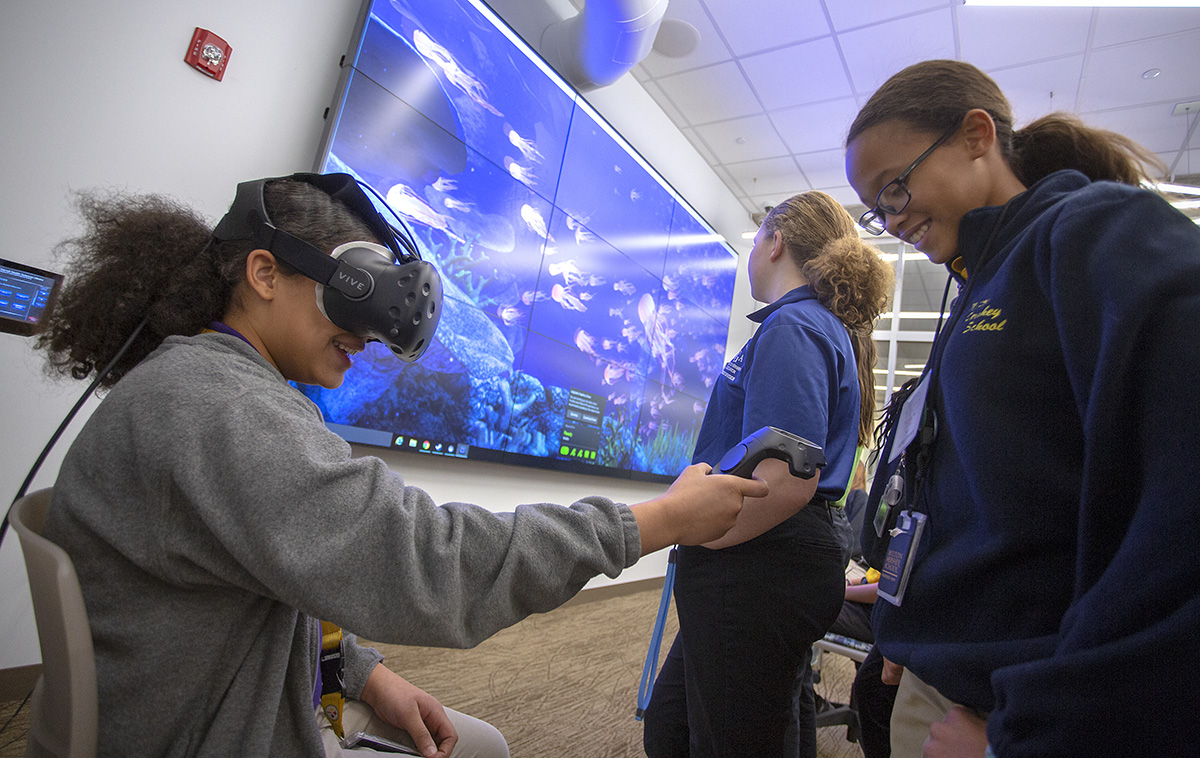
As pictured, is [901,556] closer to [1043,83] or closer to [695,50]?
[695,50]

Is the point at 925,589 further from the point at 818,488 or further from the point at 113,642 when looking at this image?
the point at 113,642

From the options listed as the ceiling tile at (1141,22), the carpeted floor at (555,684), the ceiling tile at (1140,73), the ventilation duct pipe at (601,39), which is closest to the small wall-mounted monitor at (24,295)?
the carpeted floor at (555,684)

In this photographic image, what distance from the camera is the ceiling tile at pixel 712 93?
13.7 ft

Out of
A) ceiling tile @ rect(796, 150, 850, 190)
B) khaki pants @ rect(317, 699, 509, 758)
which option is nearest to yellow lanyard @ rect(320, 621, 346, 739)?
khaki pants @ rect(317, 699, 509, 758)

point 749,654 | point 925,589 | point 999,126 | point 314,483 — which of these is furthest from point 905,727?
point 999,126

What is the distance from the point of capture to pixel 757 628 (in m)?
1.01

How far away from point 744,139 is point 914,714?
197 inches

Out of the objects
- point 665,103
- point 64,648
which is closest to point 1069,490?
point 64,648

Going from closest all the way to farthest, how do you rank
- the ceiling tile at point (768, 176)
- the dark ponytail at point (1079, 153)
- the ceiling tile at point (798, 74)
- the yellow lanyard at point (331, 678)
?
the dark ponytail at point (1079, 153) → the yellow lanyard at point (331, 678) → the ceiling tile at point (798, 74) → the ceiling tile at point (768, 176)

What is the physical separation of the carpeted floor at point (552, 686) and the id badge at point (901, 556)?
1.56m

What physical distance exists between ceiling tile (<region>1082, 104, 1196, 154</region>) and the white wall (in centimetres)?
507

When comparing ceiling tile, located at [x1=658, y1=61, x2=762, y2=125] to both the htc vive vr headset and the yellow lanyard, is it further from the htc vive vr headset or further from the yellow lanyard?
the yellow lanyard

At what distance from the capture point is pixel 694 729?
1.06 m

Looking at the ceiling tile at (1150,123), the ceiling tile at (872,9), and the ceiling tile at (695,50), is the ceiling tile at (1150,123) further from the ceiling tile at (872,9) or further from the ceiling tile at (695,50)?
the ceiling tile at (695,50)
